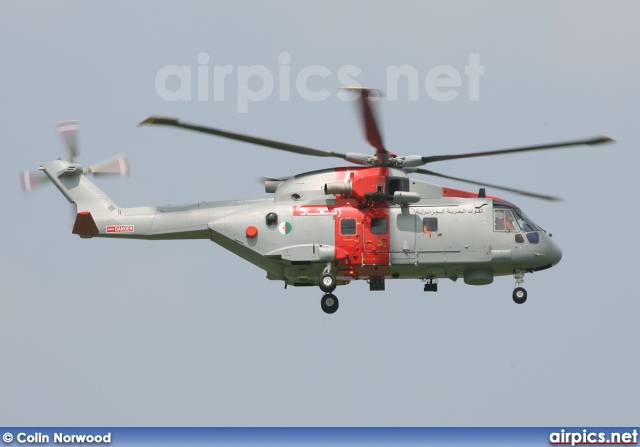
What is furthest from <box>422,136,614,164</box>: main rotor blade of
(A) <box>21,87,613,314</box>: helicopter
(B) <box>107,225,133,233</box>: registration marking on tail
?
(B) <box>107,225,133,233</box>: registration marking on tail

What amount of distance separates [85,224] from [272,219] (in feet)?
17.4

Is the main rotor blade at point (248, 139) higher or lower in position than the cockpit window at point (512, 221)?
higher

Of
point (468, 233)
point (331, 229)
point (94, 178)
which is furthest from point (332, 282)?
point (94, 178)

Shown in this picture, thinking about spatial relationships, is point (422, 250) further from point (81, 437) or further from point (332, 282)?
point (81, 437)

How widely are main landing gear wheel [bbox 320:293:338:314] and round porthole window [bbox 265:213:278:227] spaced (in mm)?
2582

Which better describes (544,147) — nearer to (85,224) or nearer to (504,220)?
(504,220)

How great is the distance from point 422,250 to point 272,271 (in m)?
4.33

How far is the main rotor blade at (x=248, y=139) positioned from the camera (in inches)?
1326

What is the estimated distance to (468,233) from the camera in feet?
124

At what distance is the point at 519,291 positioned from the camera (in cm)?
3872

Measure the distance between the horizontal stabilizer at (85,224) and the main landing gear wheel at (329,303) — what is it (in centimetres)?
673

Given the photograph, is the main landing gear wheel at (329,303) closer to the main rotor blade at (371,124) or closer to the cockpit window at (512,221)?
the main rotor blade at (371,124)

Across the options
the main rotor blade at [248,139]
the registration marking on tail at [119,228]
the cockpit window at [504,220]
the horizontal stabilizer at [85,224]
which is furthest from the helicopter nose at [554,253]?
the horizontal stabilizer at [85,224]

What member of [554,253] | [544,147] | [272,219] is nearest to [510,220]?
[554,253]
